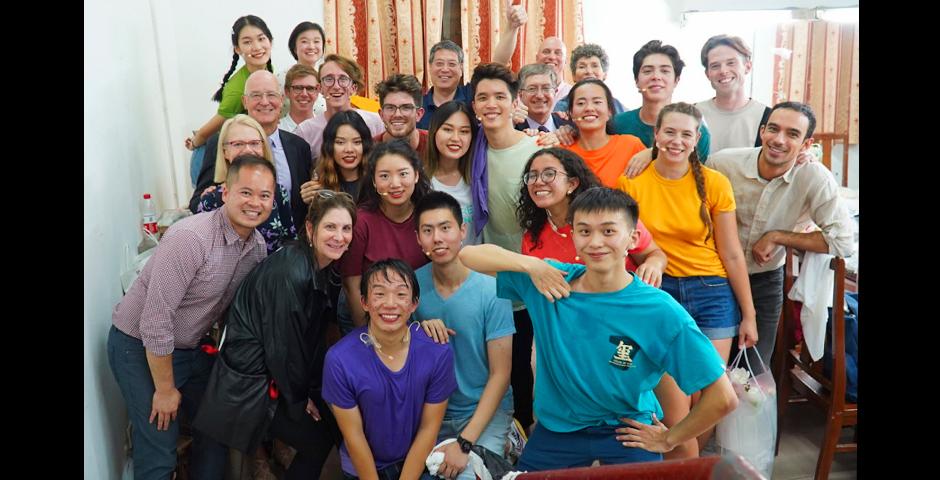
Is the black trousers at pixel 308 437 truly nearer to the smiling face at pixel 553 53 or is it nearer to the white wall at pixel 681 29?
the smiling face at pixel 553 53

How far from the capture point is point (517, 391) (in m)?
2.73

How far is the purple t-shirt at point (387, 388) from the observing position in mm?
2189

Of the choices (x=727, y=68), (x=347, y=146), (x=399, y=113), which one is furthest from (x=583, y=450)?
(x=727, y=68)

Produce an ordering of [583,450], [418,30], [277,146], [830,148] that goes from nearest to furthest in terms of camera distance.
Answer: [583,450] < [277,146] < [418,30] < [830,148]

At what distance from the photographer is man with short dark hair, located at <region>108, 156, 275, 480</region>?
2.16m

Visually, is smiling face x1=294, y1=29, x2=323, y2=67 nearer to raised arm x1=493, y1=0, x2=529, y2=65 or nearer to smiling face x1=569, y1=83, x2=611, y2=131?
raised arm x1=493, y1=0, x2=529, y2=65

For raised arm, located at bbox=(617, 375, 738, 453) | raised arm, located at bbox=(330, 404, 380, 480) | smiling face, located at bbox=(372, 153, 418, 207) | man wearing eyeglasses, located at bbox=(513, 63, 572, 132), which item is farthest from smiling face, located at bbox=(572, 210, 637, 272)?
man wearing eyeglasses, located at bbox=(513, 63, 572, 132)

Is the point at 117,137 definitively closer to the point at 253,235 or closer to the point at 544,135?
the point at 253,235

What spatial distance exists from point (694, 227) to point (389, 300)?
42.2 inches

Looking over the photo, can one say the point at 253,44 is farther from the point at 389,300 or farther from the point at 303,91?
the point at 389,300

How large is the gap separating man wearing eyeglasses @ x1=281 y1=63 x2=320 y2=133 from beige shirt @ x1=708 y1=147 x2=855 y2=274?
5.83 ft

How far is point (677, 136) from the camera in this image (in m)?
2.38
